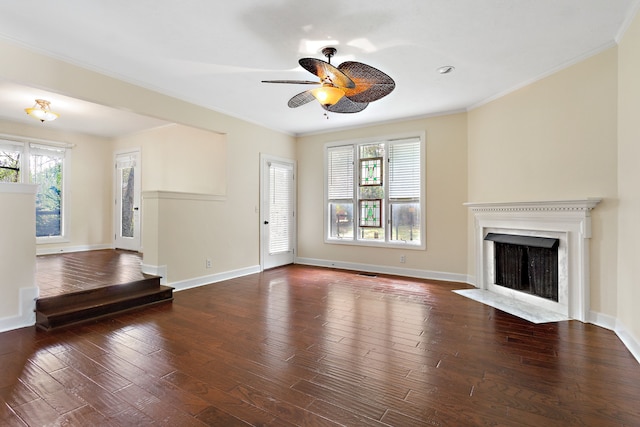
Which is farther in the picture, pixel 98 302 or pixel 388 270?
pixel 388 270

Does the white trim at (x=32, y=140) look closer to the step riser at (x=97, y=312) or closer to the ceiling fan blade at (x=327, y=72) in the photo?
the step riser at (x=97, y=312)

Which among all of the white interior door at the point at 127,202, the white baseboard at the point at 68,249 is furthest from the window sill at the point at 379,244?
the white baseboard at the point at 68,249

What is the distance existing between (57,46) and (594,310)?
6.03 m

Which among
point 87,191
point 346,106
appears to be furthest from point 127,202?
point 346,106

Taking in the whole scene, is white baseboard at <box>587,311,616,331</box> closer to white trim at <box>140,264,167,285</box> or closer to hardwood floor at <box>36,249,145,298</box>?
white trim at <box>140,264,167,285</box>

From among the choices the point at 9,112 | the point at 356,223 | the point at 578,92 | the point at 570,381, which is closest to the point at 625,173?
the point at 578,92

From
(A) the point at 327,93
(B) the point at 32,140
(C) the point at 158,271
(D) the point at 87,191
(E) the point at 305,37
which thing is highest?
(E) the point at 305,37

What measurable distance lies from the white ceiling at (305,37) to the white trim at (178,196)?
1.37m

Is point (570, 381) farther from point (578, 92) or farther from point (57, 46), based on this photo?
point (57, 46)

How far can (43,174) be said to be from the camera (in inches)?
250

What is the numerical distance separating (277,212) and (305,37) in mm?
3824

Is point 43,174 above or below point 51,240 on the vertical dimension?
above

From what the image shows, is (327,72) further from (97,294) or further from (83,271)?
(83,271)

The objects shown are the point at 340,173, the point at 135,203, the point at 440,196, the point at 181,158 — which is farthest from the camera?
the point at 135,203
